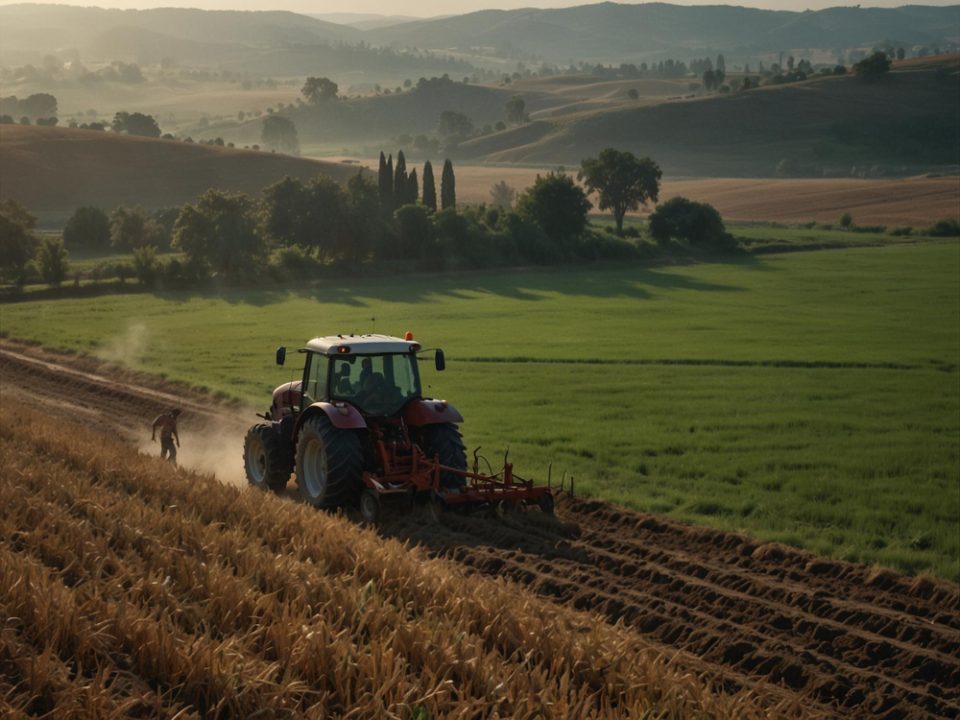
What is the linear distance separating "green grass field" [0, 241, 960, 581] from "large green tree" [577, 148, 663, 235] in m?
31.4

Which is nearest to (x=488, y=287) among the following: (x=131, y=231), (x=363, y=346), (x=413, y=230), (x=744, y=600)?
(x=413, y=230)

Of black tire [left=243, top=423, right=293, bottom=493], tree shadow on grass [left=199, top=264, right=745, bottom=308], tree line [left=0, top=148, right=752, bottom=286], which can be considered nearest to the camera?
black tire [left=243, top=423, right=293, bottom=493]

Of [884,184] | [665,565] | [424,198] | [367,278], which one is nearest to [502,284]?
[367,278]

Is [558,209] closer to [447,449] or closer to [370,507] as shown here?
[447,449]

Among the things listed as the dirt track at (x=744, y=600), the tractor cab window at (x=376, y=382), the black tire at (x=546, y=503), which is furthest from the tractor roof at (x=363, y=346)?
the black tire at (x=546, y=503)

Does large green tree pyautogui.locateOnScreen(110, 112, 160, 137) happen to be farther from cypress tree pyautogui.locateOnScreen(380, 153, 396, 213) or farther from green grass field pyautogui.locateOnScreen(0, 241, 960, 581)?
green grass field pyautogui.locateOnScreen(0, 241, 960, 581)

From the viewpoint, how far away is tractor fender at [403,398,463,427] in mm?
15383

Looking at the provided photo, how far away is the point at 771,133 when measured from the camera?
180000 millimetres

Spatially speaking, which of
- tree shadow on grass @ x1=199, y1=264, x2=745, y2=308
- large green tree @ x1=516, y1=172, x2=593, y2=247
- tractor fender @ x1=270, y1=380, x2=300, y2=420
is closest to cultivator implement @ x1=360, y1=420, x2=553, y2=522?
tractor fender @ x1=270, y1=380, x2=300, y2=420

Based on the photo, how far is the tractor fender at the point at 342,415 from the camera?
49.3 feet

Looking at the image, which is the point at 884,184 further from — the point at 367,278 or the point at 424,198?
the point at 367,278

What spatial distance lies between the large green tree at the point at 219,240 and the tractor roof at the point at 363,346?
151 ft

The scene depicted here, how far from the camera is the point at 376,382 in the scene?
52.0ft

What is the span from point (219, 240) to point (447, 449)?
4762 cm
